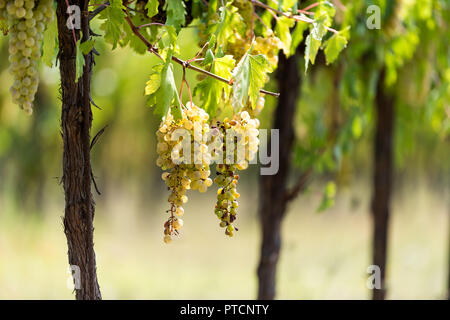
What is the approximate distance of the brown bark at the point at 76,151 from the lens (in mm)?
1137

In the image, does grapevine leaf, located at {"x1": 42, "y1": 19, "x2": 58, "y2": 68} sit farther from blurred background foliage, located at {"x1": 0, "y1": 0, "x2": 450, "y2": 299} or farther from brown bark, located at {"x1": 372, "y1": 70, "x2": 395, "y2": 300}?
brown bark, located at {"x1": 372, "y1": 70, "x2": 395, "y2": 300}

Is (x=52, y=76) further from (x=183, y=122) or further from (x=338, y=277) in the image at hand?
(x=338, y=277)

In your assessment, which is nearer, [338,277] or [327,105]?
[327,105]

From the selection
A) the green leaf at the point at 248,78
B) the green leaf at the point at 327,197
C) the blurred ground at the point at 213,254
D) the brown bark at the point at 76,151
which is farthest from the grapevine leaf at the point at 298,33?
the blurred ground at the point at 213,254

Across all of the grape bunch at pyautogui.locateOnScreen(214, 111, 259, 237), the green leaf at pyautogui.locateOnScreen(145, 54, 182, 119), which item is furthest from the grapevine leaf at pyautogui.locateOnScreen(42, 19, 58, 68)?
the grape bunch at pyautogui.locateOnScreen(214, 111, 259, 237)

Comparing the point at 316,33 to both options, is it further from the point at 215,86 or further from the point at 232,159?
the point at 232,159

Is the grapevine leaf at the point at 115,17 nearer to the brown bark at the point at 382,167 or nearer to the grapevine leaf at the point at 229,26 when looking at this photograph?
the grapevine leaf at the point at 229,26

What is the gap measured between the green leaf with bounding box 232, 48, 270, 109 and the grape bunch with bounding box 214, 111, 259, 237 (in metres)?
0.04

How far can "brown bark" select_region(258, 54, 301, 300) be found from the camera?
7.73 ft

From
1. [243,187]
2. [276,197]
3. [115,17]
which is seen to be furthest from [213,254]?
[115,17]

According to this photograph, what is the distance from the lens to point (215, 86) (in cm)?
117

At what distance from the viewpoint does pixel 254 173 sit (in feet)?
24.5
